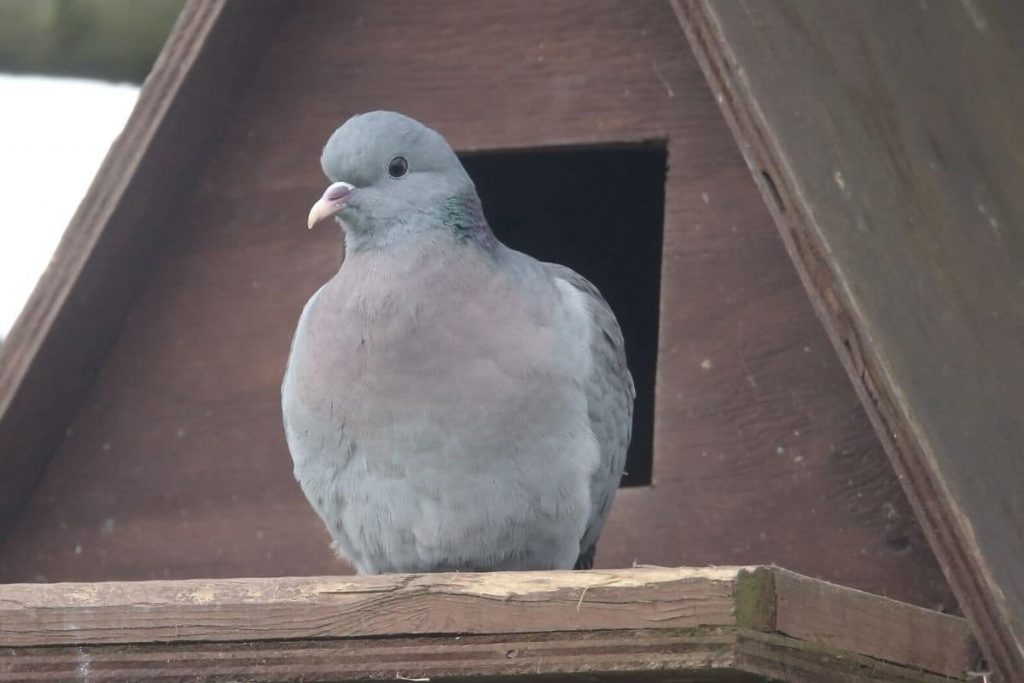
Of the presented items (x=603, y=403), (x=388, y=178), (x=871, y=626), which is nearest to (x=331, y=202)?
(x=388, y=178)

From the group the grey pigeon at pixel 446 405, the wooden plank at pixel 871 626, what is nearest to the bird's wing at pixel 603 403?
the grey pigeon at pixel 446 405

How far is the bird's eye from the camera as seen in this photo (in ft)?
12.6

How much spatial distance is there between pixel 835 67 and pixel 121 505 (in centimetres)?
190

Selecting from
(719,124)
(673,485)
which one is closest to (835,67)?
(719,124)

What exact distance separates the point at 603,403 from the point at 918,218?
0.74 m

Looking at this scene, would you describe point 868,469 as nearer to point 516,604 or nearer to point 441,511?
point 441,511

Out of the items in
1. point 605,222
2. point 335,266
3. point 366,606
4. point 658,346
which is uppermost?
point 366,606

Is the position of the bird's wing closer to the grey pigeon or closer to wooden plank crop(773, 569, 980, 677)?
the grey pigeon

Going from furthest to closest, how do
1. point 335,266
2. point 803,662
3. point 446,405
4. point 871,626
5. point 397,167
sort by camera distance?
point 335,266
point 397,167
point 446,405
point 871,626
point 803,662

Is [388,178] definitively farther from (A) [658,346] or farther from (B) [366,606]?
(B) [366,606]

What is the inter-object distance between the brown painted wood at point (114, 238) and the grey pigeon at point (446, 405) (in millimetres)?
428

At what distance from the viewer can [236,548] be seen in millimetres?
4164

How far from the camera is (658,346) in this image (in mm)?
4164

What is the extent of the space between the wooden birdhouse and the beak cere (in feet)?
1.46
